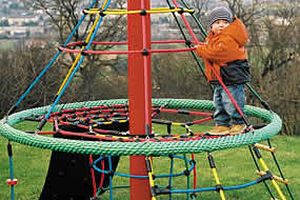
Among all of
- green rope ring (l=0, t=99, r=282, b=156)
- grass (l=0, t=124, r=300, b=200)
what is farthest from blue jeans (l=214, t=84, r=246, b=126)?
grass (l=0, t=124, r=300, b=200)

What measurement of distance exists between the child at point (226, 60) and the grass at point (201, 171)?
2.39 m

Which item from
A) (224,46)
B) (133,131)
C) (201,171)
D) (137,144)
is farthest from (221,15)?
(201,171)

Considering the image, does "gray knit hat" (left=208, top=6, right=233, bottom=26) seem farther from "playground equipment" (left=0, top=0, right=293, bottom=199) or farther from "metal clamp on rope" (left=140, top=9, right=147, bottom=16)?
"metal clamp on rope" (left=140, top=9, right=147, bottom=16)

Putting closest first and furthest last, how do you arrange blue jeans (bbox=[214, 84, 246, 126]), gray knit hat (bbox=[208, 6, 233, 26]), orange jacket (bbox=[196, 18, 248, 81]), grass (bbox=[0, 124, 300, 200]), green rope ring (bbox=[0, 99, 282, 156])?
1. green rope ring (bbox=[0, 99, 282, 156])
2. orange jacket (bbox=[196, 18, 248, 81])
3. gray knit hat (bbox=[208, 6, 233, 26])
4. blue jeans (bbox=[214, 84, 246, 126])
5. grass (bbox=[0, 124, 300, 200])

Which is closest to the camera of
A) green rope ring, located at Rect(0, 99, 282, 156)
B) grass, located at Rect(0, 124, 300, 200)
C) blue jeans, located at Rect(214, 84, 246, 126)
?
green rope ring, located at Rect(0, 99, 282, 156)

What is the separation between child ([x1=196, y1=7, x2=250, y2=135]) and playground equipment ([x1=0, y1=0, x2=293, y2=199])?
138mm

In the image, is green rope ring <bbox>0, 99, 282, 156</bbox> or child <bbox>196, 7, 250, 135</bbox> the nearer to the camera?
green rope ring <bbox>0, 99, 282, 156</bbox>

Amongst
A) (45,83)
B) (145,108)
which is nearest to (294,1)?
(45,83)

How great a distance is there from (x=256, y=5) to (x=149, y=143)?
1362 centimetres

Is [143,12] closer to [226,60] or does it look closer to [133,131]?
[226,60]

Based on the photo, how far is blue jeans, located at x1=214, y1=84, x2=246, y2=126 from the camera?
12.2 ft

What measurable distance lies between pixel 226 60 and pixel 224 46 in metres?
0.10

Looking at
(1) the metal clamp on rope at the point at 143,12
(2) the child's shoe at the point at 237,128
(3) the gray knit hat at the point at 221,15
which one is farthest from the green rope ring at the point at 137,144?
(1) the metal clamp on rope at the point at 143,12

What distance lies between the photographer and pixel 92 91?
14.4m
